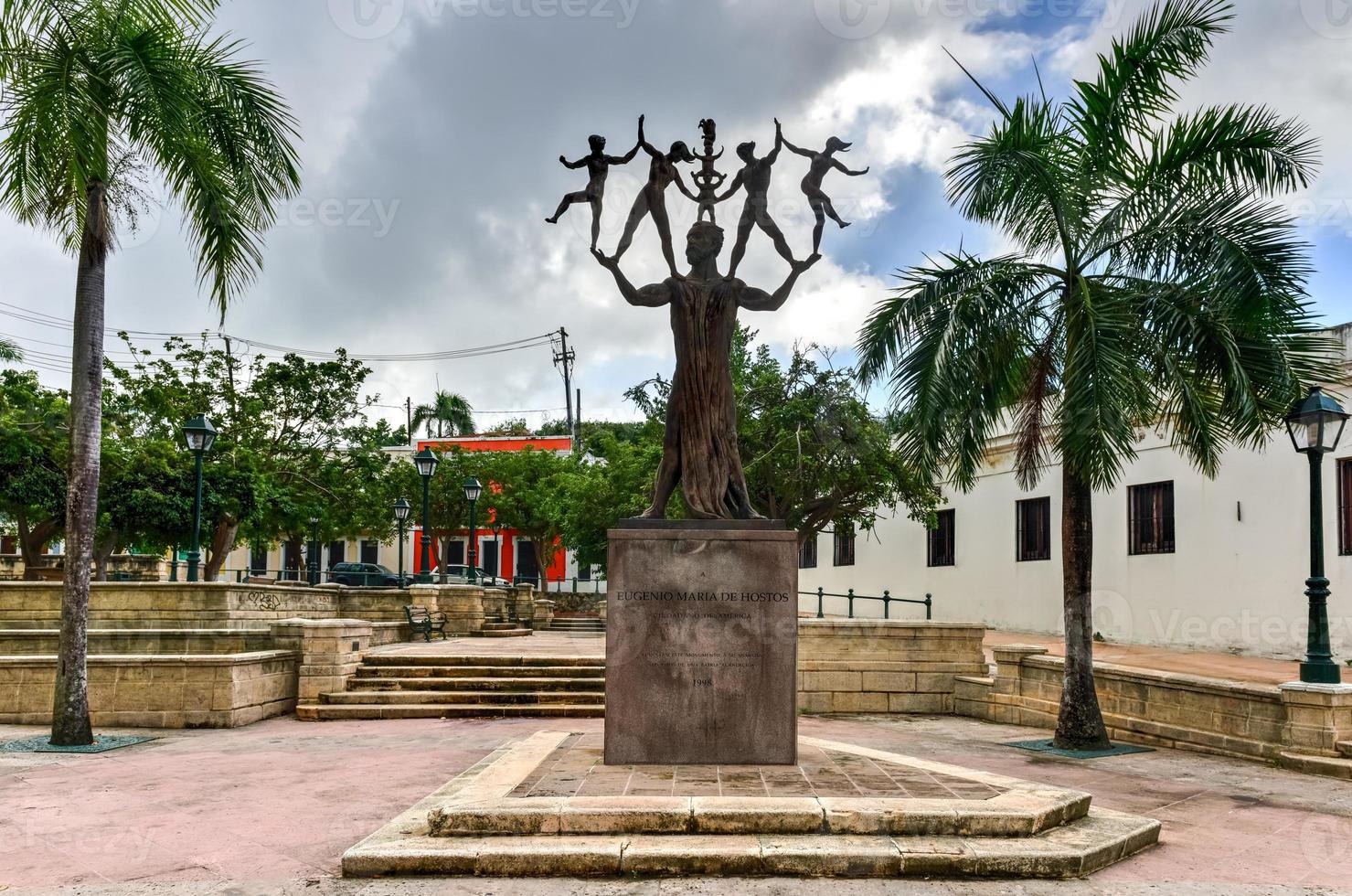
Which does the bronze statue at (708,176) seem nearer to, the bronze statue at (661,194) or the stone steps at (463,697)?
the bronze statue at (661,194)

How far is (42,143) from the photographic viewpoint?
983 centimetres

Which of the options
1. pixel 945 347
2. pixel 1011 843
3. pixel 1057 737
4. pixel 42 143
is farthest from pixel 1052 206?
pixel 42 143

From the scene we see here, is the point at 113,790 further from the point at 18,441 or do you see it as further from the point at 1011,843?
the point at 18,441

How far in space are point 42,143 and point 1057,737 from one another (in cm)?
1176

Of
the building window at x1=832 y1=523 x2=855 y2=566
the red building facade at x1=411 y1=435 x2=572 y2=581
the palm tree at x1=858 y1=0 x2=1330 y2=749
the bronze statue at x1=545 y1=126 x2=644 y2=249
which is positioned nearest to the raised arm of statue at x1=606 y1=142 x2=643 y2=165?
the bronze statue at x1=545 y1=126 x2=644 y2=249

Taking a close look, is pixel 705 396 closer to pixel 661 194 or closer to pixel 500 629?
pixel 661 194

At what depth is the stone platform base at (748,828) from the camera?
5.29 metres

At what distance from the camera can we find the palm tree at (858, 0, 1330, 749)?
9.80m

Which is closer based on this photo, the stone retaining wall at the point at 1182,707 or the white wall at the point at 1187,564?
the stone retaining wall at the point at 1182,707

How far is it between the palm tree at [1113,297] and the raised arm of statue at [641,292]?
12.2 ft

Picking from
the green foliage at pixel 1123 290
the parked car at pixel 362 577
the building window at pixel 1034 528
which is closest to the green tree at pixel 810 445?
the building window at pixel 1034 528

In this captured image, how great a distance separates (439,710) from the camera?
1287 cm

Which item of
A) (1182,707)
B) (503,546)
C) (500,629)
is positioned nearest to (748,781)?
(1182,707)

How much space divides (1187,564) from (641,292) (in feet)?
49.5
